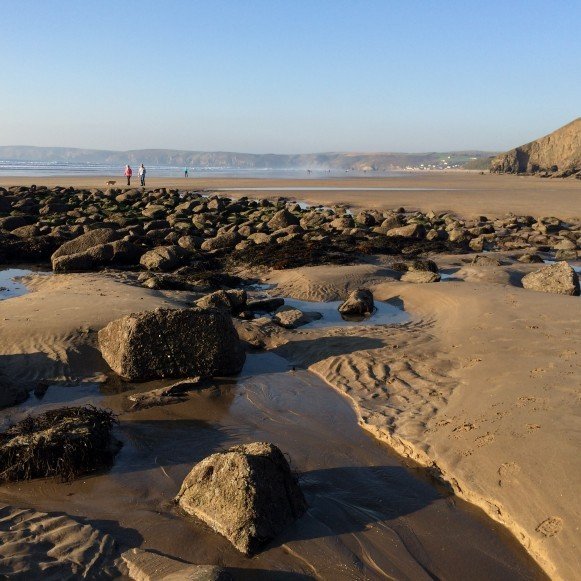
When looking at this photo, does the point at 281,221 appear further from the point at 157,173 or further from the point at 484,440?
the point at 157,173

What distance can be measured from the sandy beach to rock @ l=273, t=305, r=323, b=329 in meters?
0.31

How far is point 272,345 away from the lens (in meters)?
8.54

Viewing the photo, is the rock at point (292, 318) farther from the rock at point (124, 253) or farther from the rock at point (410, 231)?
the rock at point (410, 231)

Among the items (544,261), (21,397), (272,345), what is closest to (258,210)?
(544,261)

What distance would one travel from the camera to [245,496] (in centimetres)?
391

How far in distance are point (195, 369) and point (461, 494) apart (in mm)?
3648

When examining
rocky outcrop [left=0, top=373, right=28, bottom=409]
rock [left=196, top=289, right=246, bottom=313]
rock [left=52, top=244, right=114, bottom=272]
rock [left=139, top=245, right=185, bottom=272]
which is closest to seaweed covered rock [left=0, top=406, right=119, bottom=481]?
rocky outcrop [left=0, top=373, right=28, bottom=409]

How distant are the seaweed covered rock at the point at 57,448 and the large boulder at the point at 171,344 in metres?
1.63

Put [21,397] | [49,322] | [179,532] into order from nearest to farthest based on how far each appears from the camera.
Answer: [179,532]
[21,397]
[49,322]

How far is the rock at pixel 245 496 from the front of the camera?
3.88 metres

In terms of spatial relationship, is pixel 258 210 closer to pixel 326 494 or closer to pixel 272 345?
pixel 272 345

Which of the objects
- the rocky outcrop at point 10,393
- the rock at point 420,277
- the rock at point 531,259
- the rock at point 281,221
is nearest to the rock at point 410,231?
the rock at point 281,221

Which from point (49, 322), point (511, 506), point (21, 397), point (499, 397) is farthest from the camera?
point (49, 322)

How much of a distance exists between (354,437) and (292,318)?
390 cm
